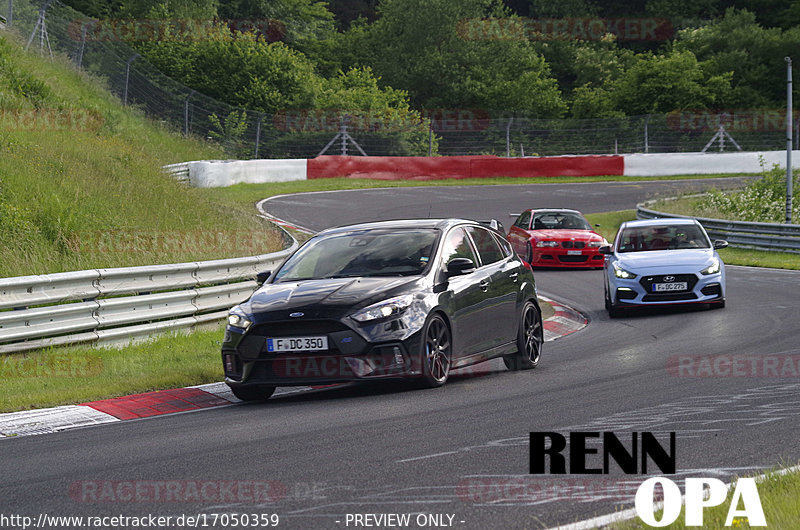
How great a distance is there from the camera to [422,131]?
155ft

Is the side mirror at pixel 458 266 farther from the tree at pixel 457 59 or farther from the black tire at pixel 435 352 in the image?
the tree at pixel 457 59

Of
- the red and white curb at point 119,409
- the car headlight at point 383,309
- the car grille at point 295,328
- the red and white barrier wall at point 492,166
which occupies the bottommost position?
the red and white curb at point 119,409

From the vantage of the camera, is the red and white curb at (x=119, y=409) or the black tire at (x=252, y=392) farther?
the black tire at (x=252, y=392)

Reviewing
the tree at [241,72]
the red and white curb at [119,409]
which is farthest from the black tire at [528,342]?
the tree at [241,72]

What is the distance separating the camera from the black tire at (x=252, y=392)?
9312 mm

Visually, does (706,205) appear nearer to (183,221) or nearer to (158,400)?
(183,221)

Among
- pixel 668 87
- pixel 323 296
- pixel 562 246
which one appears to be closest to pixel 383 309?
pixel 323 296

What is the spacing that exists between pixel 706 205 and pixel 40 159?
2281 centimetres

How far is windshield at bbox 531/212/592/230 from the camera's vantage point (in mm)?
24781

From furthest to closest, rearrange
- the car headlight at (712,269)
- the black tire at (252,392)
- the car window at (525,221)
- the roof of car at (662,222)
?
1. the car window at (525,221)
2. the roof of car at (662,222)
3. the car headlight at (712,269)
4. the black tire at (252,392)

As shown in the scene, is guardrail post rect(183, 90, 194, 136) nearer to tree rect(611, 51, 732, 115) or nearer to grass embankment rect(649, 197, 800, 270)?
grass embankment rect(649, 197, 800, 270)

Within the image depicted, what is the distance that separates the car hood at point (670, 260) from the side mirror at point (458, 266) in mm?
6821

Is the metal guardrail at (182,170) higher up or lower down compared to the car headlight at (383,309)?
higher up

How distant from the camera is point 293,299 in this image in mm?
9258
